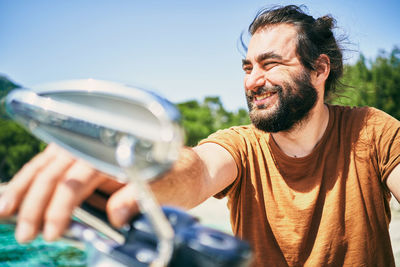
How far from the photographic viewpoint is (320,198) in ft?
5.80

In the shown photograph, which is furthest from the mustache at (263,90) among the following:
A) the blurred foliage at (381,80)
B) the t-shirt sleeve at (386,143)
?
the blurred foliage at (381,80)

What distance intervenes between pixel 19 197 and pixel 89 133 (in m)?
0.19

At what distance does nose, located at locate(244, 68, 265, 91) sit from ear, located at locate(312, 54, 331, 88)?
1.81ft

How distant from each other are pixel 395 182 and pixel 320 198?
17.5 inches

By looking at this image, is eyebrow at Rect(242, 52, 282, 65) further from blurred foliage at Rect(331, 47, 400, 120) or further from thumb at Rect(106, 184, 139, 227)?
blurred foliage at Rect(331, 47, 400, 120)

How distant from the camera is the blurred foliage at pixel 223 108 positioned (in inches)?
194

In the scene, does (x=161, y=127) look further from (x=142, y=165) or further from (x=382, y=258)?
(x=382, y=258)

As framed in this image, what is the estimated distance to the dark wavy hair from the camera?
2.54 meters

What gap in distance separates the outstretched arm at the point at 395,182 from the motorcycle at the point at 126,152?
1.62 metres

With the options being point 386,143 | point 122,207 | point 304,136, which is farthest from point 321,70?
point 122,207

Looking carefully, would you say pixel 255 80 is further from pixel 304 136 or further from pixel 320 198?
pixel 320 198

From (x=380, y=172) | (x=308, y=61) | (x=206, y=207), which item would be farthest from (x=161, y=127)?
(x=206, y=207)

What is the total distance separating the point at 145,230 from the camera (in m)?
0.55

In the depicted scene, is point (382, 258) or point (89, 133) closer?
point (89, 133)
